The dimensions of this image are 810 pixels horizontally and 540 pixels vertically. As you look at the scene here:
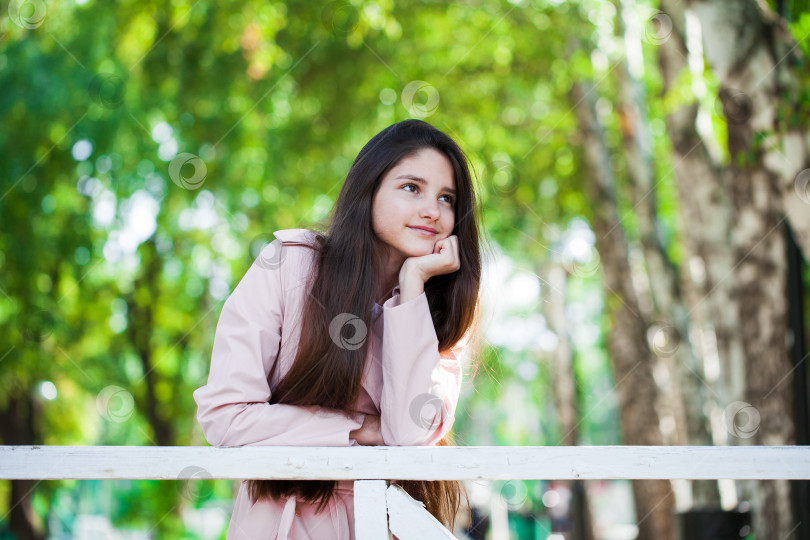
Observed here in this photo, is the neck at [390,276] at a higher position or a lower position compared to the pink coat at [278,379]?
higher

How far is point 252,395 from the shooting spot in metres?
2.11

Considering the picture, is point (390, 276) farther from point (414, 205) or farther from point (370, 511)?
point (370, 511)

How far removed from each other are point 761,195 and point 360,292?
381cm

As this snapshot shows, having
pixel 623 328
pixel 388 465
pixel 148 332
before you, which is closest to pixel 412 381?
pixel 388 465

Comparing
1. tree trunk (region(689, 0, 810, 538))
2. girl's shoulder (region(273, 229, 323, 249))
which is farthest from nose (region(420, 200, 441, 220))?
tree trunk (region(689, 0, 810, 538))

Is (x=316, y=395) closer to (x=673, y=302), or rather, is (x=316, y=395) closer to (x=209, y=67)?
(x=673, y=302)

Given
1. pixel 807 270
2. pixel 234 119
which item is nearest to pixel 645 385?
pixel 807 270

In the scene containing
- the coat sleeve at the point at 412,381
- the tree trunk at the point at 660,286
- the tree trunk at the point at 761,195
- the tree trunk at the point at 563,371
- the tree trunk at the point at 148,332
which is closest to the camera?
the coat sleeve at the point at 412,381

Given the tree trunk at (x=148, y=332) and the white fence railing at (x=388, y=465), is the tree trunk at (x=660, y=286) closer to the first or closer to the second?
the white fence railing at (x=388, y=465)

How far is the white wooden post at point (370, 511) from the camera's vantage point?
5.74 feet

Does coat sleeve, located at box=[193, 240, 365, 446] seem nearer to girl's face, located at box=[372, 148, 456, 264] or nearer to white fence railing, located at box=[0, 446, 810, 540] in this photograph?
white fence railing, located at box=[0, 446, 810, 540]

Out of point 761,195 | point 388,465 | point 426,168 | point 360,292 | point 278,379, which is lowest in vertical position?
point 388,465

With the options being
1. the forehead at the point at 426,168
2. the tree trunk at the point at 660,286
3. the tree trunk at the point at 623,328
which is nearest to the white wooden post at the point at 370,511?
the forehead at the point at 426,168

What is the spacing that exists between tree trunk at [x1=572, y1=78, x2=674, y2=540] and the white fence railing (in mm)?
8042
